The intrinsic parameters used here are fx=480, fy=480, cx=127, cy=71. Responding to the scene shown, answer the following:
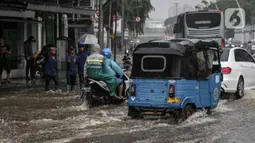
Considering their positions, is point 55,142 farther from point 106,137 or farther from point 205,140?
point 205,140

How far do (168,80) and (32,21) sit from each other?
36.0 ft

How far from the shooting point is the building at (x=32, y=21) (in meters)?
17.0

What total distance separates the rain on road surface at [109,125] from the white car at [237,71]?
0.75 m

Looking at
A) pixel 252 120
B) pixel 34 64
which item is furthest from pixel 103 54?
pixel 34 64

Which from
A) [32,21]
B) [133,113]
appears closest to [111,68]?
[133,113]

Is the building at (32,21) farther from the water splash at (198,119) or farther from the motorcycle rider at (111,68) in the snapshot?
the water splash at (198,119)

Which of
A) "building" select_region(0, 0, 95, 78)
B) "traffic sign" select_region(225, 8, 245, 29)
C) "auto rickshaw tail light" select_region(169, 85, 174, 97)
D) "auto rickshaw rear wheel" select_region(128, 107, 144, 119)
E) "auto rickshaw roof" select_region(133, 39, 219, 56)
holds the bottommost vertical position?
"auto rickshaw rear wheel" select_region(128, 107, 144, 119)

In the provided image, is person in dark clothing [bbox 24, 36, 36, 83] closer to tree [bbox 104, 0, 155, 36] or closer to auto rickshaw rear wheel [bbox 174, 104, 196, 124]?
auto rickshaw rear wheel [bbox 174, 104, 196, 124]

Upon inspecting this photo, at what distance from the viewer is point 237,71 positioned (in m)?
14.6

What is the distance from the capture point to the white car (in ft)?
47.1

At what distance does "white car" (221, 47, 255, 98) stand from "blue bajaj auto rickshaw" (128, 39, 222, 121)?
3491mm

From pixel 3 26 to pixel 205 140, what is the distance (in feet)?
46.8

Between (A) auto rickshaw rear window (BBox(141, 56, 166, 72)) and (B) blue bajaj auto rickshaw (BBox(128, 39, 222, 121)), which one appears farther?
(A) auto rickshaw rear window (BBox(141, 56, 166, 72))

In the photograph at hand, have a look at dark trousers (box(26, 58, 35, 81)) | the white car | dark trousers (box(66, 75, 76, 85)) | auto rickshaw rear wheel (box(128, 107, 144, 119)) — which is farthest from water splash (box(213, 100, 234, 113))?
dark trousers (box(26, 58, 35, 81))
